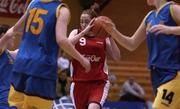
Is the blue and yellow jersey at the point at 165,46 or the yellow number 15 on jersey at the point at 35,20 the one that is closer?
the blue and yellow jersey at the point at 165,46

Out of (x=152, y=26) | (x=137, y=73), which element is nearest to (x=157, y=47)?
(x=152, y=26)

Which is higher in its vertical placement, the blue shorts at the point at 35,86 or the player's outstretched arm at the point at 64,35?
the player's outstretched arm at the point at 64,35

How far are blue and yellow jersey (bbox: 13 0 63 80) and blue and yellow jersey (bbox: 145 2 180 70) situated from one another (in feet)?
2.96

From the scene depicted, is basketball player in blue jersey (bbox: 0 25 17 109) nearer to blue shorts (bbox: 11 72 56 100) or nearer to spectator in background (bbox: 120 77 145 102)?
blue shorts (bbox: 11 72 56 100)

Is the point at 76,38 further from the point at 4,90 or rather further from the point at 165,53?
the point at 165,53

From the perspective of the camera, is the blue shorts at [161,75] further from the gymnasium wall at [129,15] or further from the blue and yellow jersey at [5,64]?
the gymnasium wall at [129,15]

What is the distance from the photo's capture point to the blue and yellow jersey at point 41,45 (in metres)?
4.48

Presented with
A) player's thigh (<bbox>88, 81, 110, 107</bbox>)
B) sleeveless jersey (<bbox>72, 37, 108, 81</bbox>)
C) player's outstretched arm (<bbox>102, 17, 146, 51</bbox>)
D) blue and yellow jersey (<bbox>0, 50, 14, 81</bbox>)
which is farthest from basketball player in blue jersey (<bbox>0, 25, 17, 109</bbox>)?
player's outstretched arm (<bbox>102, 17, 146, 51</bbox>)

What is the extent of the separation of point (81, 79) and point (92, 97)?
10.9 inches

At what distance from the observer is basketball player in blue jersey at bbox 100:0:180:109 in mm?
4242

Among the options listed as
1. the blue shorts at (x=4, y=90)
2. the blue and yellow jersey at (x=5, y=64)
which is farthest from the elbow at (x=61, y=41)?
the blue shorts at (x=4, y=90)

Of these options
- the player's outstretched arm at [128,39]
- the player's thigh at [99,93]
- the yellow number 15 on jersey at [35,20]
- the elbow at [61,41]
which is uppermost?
the yellow number 15 on jersey at [35,20]

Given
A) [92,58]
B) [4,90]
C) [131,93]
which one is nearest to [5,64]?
[4,90]

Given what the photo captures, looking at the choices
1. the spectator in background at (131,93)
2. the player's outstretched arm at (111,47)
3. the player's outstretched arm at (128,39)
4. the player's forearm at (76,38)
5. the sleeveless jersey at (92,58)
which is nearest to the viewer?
the player's outstretched arm at (128,39)
